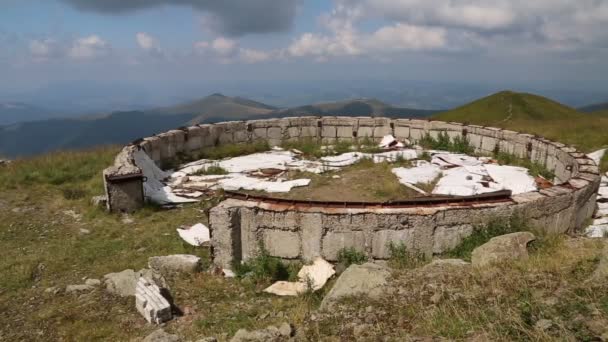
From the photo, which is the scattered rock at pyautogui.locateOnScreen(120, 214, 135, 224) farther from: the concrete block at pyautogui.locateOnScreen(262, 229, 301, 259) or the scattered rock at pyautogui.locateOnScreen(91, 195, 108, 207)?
the concrete block at pyautogui.locateOnScreen(262, 229, 301, 259)

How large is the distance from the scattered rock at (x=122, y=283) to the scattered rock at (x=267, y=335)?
2154 millimetres

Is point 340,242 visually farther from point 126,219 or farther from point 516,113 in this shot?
point 516,113

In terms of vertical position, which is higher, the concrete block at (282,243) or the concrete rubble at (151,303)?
the concrete block at (282,243)

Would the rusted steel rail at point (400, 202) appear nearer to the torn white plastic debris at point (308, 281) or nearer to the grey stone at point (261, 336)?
the torn white plastic debris at point (308, 281)

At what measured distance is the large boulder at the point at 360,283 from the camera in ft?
14.7

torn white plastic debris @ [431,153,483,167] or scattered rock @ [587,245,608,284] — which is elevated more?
scattered rock @ [587,245,608,284]

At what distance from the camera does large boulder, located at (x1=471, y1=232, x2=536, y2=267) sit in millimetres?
4953

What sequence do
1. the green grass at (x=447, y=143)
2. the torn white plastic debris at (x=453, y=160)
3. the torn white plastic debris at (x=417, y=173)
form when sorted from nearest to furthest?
the torn white plastic debris at (x=417, y=173), the torn white plastic debris at (x=453, y=160), the green grass at (x=447, y=143)

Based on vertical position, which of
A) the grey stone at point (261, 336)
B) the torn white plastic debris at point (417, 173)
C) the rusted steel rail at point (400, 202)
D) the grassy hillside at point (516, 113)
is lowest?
the grey stone at point (261, 336)

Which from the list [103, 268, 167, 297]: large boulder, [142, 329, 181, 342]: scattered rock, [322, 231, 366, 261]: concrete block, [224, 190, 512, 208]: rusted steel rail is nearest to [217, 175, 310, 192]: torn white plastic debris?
[224, 190, 512, 208]: rusted steel rail

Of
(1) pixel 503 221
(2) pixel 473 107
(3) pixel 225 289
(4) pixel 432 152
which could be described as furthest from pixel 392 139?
(2) pixel 473 107

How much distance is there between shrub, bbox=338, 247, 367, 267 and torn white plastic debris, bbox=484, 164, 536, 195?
551 cm

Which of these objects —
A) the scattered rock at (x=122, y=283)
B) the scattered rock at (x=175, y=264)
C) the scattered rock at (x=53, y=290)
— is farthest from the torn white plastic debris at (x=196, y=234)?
the scattered rock at (x=53, y=290)

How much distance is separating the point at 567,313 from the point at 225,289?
3912 mm
